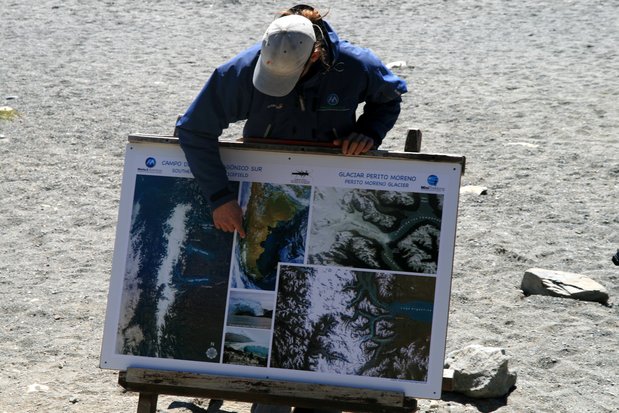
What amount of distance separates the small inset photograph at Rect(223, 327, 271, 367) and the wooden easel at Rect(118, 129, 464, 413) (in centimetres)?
7

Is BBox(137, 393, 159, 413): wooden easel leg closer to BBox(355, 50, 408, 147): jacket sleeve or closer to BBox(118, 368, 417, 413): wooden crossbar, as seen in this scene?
BBox(118, 368, 417, 413): wooden crossbar

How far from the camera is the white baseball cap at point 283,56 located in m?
3.73

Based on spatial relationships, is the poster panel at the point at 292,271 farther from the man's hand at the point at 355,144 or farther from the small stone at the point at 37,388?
the small stone at the point at 37,388

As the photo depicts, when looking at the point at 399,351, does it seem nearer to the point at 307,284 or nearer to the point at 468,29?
the point at 307,284

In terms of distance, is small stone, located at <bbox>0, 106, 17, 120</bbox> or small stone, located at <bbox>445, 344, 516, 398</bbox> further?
small stone, located at <bbox>0, 106, 17, 120</bbox>

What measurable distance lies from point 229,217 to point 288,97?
56cm

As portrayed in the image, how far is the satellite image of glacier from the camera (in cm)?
390

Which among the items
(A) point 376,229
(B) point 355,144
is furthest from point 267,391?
(B) point 355,144

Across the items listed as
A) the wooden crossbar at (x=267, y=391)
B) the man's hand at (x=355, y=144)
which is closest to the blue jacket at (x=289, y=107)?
the man's hand at (x=355, y=144)

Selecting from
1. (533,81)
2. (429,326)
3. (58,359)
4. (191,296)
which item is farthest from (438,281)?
(533,81)

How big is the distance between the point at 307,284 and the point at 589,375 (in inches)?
79.7

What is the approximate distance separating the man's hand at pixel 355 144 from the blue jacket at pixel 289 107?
0.39 feet

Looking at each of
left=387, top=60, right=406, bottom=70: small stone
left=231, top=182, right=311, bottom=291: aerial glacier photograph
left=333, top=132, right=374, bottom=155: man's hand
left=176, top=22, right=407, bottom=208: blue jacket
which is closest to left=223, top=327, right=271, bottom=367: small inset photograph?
left=231, top=182, right=311, bottom=291: aerial glacier photograph

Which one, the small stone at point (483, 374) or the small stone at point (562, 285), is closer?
the small stone at point (483, 374)
